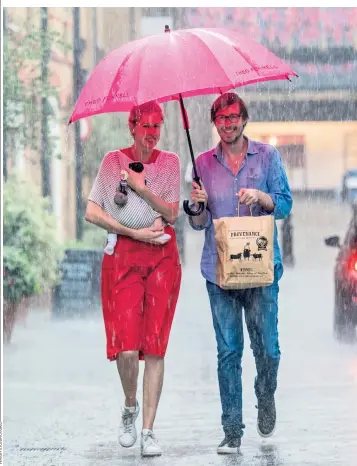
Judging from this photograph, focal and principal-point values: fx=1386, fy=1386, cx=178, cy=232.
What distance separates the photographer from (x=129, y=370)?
7000mm

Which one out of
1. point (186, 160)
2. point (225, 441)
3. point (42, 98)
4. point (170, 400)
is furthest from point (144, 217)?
point (186, 160)

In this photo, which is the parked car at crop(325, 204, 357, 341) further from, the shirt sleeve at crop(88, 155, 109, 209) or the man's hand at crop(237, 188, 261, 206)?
the man's hand at crop(237, 188, 261, 206)

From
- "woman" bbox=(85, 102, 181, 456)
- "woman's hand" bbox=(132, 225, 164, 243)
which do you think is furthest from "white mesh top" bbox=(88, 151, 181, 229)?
"woman's hand" bbox=(132, 225, 164, 243)

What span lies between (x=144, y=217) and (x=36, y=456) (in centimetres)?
141

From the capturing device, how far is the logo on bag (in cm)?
679

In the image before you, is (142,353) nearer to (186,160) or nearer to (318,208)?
(186,160)

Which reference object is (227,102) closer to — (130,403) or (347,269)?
(130,403)

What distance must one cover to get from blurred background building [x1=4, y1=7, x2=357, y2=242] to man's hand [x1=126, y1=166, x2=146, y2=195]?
9.52 metres

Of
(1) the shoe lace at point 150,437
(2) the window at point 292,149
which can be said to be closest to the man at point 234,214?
(1) the shoe lace at point 150,437

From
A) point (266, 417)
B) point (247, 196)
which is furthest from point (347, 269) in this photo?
point (247, 196)

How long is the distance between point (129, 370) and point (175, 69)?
1.53m

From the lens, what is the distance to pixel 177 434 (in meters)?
7.80

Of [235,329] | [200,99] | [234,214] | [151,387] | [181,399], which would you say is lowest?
[181,399]

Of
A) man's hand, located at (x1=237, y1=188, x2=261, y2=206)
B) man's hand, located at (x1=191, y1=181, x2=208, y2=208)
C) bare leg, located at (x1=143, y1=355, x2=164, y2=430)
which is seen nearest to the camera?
man's hand, located at (x1=237, y1=188, x2=261, y2=206)
